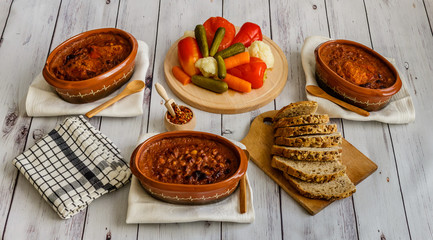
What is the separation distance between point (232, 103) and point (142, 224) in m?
1.22

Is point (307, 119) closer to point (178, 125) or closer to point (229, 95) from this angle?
point (229, 95)

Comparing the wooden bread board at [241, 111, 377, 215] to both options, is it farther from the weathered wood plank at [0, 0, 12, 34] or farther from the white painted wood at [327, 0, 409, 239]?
the weathered wood plank at [0, 0, 12, 34]

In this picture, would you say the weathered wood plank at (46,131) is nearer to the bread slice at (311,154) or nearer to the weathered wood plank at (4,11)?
the weathered wood plank at (4,11)

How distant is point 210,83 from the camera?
11.4 feet

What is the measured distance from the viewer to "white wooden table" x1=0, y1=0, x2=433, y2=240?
111 inches

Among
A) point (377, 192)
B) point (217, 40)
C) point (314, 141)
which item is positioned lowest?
point (377, 192)

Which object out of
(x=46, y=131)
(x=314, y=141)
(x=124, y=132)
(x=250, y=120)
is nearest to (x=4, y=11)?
(x=46, y=131)

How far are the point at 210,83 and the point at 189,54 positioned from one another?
309mm

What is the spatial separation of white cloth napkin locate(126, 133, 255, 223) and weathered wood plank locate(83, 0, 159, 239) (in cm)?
12

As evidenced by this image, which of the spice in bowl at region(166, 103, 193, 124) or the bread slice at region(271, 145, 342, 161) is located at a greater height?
the bread slice at region(271, 145, 342, 161)

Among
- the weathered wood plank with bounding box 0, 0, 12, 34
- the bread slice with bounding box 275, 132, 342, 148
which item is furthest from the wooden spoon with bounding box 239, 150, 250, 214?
the weathered wood plank with bounding box 0, 0, 12, 34

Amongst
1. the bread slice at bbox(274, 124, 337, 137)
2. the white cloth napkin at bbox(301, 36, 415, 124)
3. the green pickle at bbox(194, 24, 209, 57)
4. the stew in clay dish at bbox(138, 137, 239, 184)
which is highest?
the green pickle at bbox(194, 24, 209, 57)

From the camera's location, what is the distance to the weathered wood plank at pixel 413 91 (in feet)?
9.87

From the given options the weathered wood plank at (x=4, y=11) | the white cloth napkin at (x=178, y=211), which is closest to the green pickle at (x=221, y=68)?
the white cloth napkin at (x=178, y=211)
